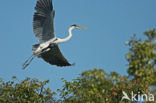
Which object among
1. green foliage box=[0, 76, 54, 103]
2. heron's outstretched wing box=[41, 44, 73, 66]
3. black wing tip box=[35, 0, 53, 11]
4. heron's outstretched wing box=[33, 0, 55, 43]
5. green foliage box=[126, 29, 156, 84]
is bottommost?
green foliage box=[0, 76, 54, 103]

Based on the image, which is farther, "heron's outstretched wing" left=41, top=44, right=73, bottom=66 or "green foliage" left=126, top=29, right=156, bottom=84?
"green foliage" left=126, top=29, right=156, bottom=84

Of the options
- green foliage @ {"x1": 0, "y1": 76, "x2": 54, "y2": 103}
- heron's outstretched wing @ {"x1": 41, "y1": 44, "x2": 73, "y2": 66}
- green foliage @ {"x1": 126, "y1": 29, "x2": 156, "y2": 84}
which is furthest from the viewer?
green foliage @ {"x1": 126, "y1": 29, "x2": 156, "y2": 84}

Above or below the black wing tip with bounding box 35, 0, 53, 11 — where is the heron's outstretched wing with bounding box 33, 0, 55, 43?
below

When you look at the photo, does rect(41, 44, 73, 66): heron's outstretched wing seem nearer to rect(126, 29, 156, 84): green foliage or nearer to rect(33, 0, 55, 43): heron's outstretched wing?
rect(33, 0, 55, 43): heron's outstretched wing

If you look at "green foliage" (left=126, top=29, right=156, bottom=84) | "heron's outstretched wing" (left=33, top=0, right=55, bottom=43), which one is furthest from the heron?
"green foliage" (left=126, top=29, right=156, bottom=84)

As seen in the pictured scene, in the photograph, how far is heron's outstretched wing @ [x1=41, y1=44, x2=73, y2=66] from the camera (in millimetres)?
12227

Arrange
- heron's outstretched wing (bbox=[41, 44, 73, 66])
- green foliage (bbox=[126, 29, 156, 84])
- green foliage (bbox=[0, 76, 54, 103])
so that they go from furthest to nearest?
green foliage (bbox=[126, 29, 156, 84]), heron's outstretched wing (bbox=[41, 44, 73, 66]), green foliage (bbox=[0, 76, 54, 103])

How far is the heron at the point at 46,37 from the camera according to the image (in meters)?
11.6

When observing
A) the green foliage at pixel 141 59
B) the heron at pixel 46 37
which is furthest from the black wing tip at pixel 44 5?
the green foliage at pixel 141 59

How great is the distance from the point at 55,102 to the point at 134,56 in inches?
697

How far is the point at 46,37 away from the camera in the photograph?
39.8ft

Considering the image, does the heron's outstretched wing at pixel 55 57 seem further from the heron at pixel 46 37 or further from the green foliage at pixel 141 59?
the green foliage at pixel 141 59

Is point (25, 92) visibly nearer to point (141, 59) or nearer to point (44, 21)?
point (44, 21)

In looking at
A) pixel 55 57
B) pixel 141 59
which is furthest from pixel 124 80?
pixel 141 59
